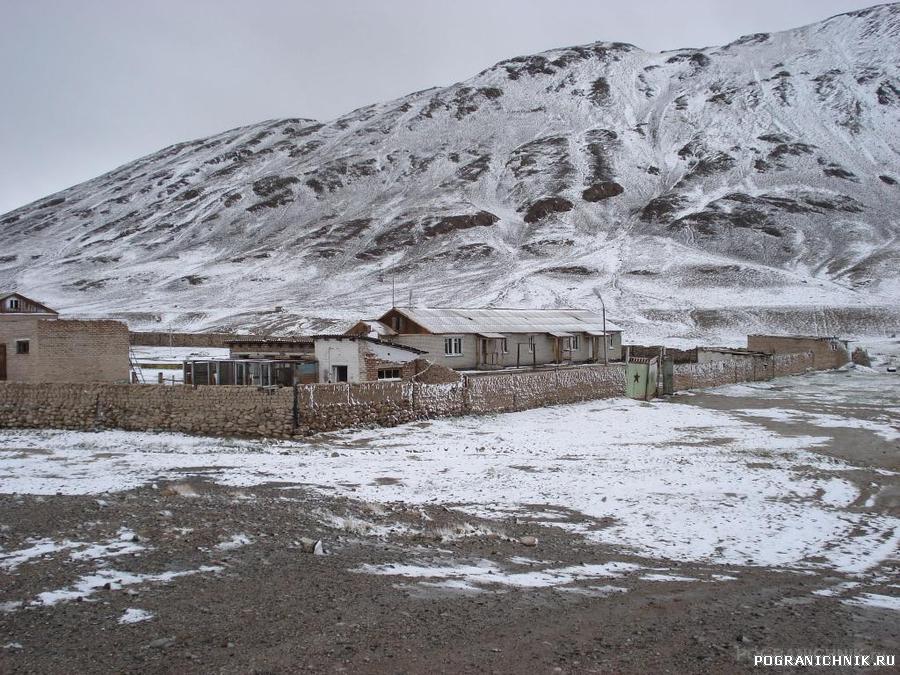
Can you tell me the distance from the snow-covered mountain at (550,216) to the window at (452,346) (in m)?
42.7

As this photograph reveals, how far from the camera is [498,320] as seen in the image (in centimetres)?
4559

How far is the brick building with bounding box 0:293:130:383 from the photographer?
27797 millimetres

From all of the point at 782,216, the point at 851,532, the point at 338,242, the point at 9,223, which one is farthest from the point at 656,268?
the point at 9,223

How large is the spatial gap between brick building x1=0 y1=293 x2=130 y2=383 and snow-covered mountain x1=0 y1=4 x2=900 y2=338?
52793 mm

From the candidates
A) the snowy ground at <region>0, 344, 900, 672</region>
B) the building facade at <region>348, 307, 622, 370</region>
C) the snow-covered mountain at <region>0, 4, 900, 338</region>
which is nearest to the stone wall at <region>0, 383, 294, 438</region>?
the snowy ground at <region>0, 344, 900, 672</region>

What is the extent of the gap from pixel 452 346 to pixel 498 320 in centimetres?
536

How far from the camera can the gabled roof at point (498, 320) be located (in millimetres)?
41906

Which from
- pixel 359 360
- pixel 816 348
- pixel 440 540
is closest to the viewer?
pixel 440 540

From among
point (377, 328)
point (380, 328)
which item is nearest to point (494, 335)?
point (380, 328)

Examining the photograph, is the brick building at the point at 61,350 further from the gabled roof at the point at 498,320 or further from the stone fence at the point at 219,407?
the gabled roof at the point at 498,320

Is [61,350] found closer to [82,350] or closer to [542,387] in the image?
[82,350]

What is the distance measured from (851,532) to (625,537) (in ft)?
13.0

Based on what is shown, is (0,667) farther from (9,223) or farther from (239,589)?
(9,223)

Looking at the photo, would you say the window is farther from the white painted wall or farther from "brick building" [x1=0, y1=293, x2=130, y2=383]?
"brick building" [x1=0, y1=293, x2=130, y2=383]
